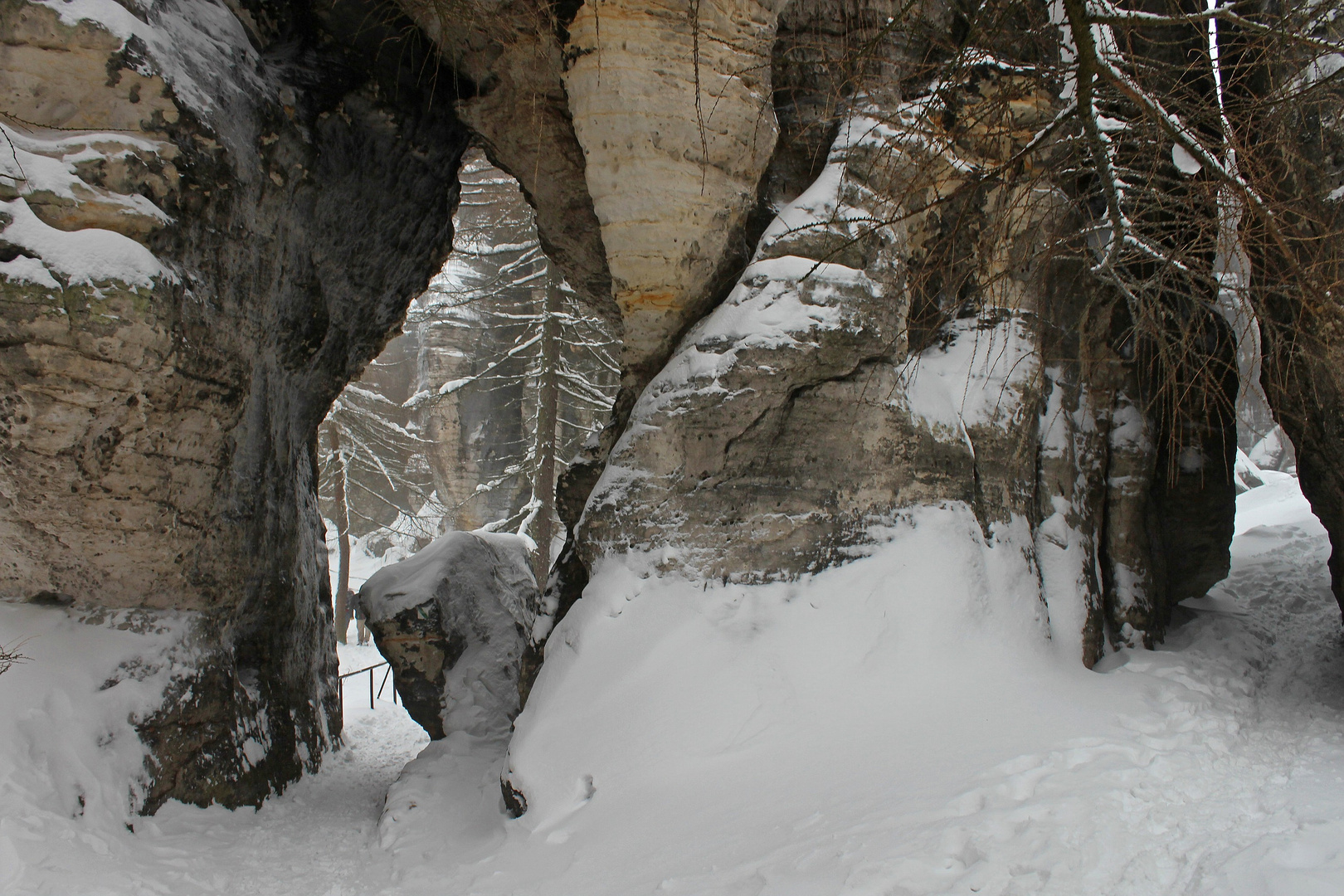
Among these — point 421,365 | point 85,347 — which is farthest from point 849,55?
point 421,365

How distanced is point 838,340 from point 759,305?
0.57 metres

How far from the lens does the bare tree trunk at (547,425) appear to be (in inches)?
531

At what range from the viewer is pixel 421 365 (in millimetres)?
22562

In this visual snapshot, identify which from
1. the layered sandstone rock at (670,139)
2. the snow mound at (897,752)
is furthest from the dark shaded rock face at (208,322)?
the snow mound at (897,752)

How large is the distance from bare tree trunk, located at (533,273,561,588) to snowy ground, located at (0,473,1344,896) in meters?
7.62

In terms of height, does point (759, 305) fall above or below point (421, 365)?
above

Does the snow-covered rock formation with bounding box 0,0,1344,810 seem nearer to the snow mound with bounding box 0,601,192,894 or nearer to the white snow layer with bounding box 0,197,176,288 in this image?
the white snow layer with bounding box 0,197,176,288

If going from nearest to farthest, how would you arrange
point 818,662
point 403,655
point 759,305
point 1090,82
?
1. point 1090,82
2. point 818,662
3. point 759,305
4. point 403,655

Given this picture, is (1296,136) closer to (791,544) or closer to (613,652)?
(791,544)

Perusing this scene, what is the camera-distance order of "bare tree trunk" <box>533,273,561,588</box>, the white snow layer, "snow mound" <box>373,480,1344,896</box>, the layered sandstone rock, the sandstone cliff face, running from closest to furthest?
"snow mound" <box>373,480,1344,896</box>
the white snow layer
the sandstone cliff face
the layered sandstone rock
"bare tree trunk" <box>533,273,561,588</box>

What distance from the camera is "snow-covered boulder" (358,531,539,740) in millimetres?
7387

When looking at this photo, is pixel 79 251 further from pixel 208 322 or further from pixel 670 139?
pixel 670 139

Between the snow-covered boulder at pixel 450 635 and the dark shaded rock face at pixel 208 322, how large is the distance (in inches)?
34.5

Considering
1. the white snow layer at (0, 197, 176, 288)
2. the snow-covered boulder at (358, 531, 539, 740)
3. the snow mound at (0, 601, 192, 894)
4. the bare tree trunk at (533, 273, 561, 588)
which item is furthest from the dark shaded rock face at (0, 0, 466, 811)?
the bare tree trunk at (533, 273, 561, 588)
